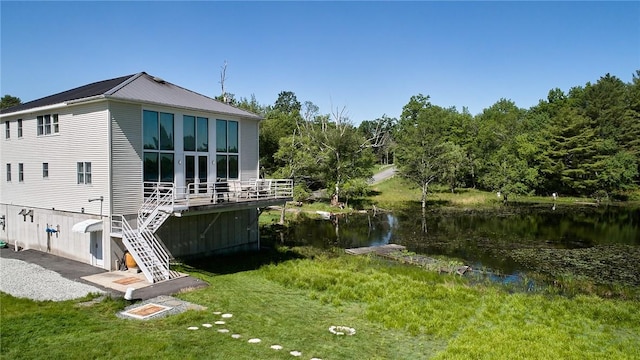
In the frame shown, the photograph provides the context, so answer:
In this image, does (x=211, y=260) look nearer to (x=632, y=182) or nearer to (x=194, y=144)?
(x=194, y=144)

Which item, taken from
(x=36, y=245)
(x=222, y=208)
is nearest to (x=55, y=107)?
(x=36, y=245)

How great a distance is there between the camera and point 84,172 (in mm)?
16219

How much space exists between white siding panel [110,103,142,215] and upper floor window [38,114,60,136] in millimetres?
4087

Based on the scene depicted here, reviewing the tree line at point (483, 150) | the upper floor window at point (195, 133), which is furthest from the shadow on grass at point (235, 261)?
the tree line at point (483, 150)

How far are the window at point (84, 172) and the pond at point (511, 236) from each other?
38.1ft

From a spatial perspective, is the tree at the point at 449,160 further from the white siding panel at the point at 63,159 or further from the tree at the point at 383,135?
the white siding panel at the point at 63,159

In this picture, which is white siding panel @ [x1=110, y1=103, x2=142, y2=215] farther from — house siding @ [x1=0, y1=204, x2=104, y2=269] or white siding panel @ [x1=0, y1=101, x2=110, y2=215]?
house siding @ [x1=0, y1=204, x2=104, y2=269]

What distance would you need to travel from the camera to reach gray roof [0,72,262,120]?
15.7 m

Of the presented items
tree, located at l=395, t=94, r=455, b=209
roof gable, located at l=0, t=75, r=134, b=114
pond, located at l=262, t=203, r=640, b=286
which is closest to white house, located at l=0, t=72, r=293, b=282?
roof gable, located at l=0, t=75, r=134, b=114

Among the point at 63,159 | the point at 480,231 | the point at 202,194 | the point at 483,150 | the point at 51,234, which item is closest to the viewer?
the point at 202,194

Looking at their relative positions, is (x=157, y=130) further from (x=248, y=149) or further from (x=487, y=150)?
(x=487, y=150)

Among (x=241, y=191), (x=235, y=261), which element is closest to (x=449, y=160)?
(x=235, y=261)

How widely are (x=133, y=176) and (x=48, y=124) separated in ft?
18.0

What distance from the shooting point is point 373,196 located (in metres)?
50.1
